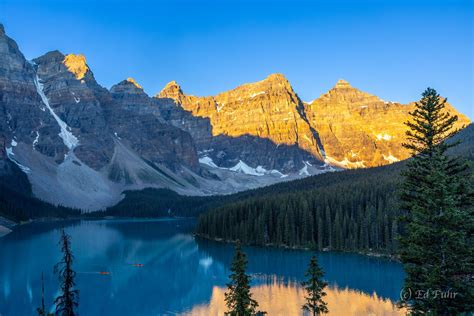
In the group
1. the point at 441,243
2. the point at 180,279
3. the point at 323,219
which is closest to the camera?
the point at 441,243

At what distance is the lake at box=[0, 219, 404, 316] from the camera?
170 feet

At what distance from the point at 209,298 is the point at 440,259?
4050 cm

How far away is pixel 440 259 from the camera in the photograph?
1961 centimetres

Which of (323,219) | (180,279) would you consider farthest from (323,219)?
(180,279)

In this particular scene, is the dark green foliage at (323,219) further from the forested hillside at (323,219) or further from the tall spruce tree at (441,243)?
the tall spruce tree at (441,243)

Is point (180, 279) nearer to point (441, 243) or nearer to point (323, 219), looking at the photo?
point (323, 219)

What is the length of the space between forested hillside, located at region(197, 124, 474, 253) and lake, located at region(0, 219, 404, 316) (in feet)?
21.0

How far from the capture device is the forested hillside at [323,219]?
9700 cm

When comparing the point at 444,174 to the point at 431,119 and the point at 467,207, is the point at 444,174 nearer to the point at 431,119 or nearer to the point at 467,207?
the point at 467,207

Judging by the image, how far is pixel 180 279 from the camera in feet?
233

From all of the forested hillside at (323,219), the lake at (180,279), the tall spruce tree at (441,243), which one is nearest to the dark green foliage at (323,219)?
the forested hillside at (323,219)

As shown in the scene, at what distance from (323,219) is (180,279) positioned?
152 feet

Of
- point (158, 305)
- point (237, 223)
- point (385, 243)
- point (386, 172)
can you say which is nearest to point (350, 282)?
point (158, 305)

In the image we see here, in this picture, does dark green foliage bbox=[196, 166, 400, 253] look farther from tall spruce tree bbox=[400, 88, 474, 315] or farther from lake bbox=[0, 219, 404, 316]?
tall spruce tree bbox=[400, 88, 474, 315]
